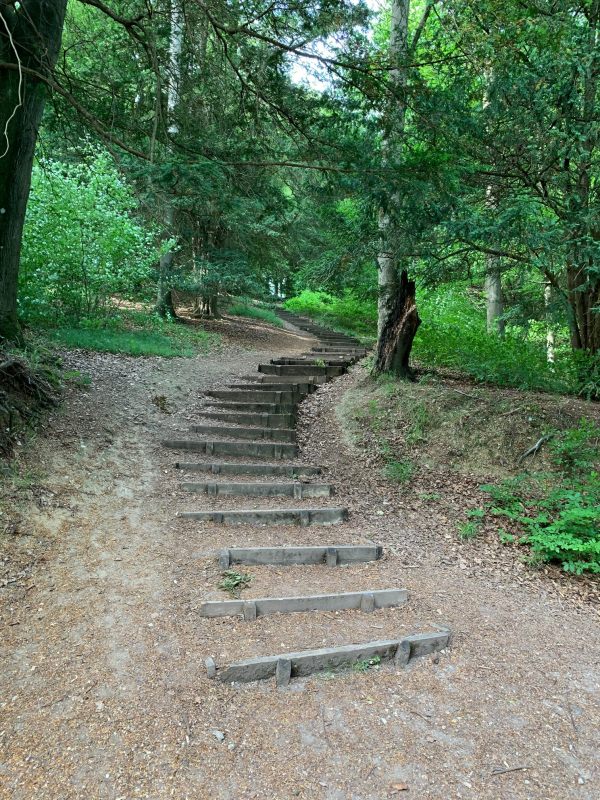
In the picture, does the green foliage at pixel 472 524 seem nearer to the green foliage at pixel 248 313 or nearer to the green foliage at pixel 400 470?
the green foliage at pixel 400 470

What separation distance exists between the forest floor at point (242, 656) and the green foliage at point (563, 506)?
1.01 feet

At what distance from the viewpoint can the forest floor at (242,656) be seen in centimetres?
258

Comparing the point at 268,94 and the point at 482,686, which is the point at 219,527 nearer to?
the point at 482,686

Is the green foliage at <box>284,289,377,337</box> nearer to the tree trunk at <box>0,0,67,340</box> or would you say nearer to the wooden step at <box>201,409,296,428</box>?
the wooden step at <box>201,409,296,428</box>

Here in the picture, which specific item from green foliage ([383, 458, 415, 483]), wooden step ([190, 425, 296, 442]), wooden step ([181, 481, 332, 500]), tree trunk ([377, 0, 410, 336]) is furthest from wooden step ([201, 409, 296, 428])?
tree trunk ([377, 0, 410, 336])

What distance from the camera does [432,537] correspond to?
18.9ft

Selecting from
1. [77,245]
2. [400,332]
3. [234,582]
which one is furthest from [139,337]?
[234,582]

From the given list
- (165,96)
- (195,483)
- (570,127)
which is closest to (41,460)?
(195,483)

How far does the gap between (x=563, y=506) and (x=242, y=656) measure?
4253 mm

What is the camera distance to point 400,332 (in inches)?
347

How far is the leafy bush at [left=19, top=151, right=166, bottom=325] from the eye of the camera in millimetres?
9578

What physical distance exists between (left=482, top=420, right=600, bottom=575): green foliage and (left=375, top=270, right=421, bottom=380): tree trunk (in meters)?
2.96

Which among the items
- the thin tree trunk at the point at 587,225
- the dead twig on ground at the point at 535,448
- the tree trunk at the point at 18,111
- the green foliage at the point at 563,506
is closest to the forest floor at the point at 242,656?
the green foliage at the point at 563,506

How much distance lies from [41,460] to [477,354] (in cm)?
777
